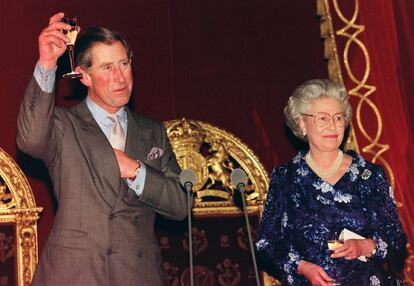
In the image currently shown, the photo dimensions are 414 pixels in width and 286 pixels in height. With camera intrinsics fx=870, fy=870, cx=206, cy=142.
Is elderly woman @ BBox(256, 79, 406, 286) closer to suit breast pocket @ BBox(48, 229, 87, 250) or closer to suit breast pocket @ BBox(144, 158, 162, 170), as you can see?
suit breast pocket @ BBox(144, 158, 162, 170)

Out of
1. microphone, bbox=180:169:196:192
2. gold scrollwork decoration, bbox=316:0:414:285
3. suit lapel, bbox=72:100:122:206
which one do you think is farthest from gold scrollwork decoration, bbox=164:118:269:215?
microphone, bbox=180:169:196:192

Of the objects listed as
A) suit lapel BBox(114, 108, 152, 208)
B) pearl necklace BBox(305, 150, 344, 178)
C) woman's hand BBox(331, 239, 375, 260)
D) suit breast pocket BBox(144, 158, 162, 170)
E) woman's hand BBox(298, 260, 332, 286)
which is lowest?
woman's hand BBox(298, 260, 332, 286)

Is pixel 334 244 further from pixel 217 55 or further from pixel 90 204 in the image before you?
pixel 217 55

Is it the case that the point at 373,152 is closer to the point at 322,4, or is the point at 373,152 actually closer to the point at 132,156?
the point at 322,4

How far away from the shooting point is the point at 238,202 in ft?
15.1

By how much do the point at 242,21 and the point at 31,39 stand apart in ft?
3.84

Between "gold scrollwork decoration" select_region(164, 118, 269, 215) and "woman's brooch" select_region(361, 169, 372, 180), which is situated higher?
"gold scrollwork decoration" select_region(164, 118, 269, 215)

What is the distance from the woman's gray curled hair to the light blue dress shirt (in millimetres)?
807

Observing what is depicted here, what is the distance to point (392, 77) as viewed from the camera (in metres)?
4.79

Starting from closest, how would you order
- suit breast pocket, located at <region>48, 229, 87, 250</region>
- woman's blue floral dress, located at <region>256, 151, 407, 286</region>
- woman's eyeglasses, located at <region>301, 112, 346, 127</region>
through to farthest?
suit breast pocket, located at <region>48, 229, 87, 250</region>
woman's blue floral dress, located at <region>256, 151, 407, 286</region>
woman's eyeglasses, located at <region>301, 112, 346, 127</region>

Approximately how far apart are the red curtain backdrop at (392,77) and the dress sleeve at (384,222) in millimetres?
983

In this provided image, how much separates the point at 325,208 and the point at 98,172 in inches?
39.9

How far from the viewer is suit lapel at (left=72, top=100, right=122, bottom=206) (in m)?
3.23

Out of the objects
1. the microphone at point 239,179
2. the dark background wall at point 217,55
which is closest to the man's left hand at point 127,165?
the microphone at point 239,179
